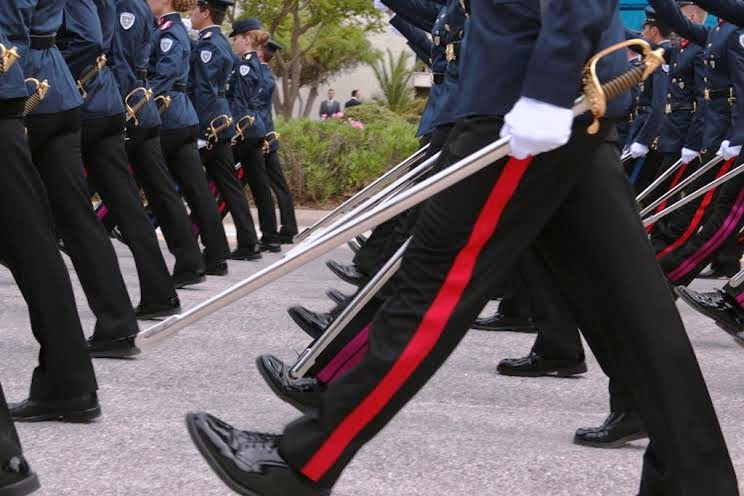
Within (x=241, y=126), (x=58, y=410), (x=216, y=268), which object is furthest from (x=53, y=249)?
(x=241, y=126)

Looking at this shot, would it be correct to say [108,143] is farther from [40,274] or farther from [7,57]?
[7,57]

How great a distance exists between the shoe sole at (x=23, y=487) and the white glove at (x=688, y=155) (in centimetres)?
663

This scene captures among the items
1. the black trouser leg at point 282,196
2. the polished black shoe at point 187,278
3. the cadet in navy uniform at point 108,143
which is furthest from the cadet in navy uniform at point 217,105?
the cadet in navy uniform at point 108,143

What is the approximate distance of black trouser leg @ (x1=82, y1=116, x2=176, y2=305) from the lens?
600cm

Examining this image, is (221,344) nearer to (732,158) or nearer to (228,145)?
(732,158)

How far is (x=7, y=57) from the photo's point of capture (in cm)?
397

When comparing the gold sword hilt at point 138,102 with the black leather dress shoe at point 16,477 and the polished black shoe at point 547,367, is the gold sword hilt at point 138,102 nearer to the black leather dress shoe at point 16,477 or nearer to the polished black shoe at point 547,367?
the polished black shoe at point 547,367

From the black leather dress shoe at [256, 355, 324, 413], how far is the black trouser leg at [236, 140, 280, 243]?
24.7ft

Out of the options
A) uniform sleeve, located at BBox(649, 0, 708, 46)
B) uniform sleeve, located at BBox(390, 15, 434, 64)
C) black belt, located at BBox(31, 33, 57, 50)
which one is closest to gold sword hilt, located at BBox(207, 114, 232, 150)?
uniform sleeve, located at BBox(390, 15, 434, 64)

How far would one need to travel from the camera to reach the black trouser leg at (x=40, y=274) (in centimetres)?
Answer: 403

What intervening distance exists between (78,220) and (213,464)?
2084 mm

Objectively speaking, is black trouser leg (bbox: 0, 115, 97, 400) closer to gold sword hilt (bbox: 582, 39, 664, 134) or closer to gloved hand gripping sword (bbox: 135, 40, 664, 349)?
gloved hand gripping sword (bbox: 135, 40, 664, 349)

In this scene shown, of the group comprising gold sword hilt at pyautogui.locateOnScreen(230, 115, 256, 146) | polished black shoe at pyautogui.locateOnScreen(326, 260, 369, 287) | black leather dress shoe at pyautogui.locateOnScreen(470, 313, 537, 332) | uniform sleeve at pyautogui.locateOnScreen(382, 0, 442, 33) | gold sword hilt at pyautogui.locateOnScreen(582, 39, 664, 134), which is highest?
gold sword hilt at pyautogui.locateOnScreen(582, 39, 664, 134)

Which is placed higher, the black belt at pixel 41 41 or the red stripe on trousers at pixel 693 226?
the black belt at pixel 41 41
